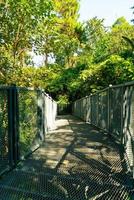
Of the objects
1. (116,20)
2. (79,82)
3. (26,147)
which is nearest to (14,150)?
(26,147)

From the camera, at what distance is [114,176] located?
5.28 meters

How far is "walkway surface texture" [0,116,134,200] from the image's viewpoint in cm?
445

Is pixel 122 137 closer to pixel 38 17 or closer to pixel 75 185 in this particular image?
pixel 75 185

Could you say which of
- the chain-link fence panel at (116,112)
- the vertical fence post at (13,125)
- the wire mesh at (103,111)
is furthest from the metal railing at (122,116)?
the vertical fence post at (13,125)

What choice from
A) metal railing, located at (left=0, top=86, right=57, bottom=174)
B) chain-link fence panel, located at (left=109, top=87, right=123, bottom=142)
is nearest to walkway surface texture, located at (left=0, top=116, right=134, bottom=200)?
metal railing, located at (left=0, top=86, right=57, bottom=174)

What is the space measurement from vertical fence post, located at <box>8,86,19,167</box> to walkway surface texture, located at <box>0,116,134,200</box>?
21cm

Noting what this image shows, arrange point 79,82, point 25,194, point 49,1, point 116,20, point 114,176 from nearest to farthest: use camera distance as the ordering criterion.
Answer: point 25,194
point 114,176
point 49,1
point 79,82
point 116,20

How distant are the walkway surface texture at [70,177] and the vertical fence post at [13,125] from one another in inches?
8.2

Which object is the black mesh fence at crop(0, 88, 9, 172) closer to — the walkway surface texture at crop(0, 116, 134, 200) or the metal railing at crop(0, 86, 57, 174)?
the metal railing at crop(0, 86, 57, 174)

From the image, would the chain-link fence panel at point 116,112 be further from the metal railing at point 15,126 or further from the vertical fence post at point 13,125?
the vertical fence post at point 13,125

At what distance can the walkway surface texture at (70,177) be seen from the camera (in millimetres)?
4449

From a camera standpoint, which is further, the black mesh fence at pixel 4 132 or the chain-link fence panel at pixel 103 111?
the chain-link fence panel at pixel 103 111

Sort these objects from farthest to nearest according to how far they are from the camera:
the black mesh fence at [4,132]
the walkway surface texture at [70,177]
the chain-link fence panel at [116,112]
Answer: the chain-link fence panel at [116,112] → the black mesh fence at [4,132] → the walkway surface texture at [70,177]

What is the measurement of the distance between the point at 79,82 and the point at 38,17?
1970cm
